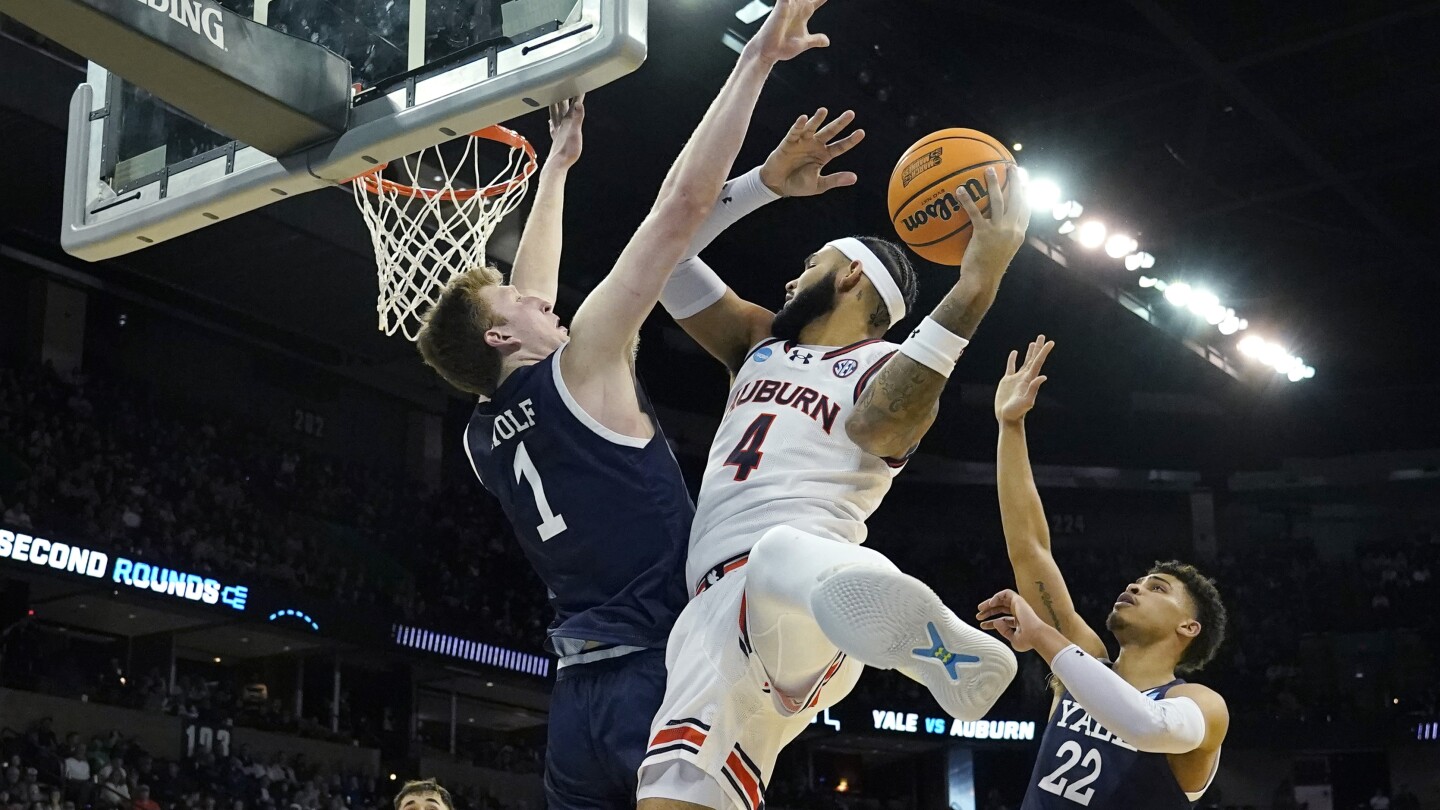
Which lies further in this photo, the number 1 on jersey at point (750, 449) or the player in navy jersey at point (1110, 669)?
the player in navy jersey at point (1110, 669)

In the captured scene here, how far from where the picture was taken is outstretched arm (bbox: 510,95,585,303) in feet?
14.3

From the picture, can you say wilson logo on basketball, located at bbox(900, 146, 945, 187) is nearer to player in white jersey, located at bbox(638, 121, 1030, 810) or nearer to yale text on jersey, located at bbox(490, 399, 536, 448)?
player in white jersey, located at bbox(638, 121, 1030, 810)

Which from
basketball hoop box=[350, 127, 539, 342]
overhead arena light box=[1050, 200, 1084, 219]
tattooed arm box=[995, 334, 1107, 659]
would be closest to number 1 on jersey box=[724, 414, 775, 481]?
tattooed arm box=[995, 334, 1107, 659]

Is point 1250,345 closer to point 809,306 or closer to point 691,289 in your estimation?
point 691,289

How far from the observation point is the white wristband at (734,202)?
426cm

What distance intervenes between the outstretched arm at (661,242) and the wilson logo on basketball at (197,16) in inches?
50.9

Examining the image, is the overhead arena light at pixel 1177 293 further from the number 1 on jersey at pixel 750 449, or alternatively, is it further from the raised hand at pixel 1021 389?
the number 1 on jersey at pixel 750 449

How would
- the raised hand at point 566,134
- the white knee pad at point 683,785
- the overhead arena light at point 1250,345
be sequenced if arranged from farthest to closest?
the overhead arena light at point 1250,345 → the raised hand at point 566,134 → the white knee pad at point 683,785

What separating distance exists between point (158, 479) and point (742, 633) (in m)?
15.4

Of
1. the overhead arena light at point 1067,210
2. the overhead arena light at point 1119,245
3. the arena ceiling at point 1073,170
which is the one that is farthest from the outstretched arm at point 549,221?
the overhead arena light at point 1119,245

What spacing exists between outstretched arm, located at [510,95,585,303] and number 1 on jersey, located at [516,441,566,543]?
593 millimetres

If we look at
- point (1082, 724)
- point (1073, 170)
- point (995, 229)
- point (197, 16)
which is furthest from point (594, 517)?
point (1073, 170)

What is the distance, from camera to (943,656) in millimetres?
3088

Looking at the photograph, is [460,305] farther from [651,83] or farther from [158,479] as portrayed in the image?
[158,479]
